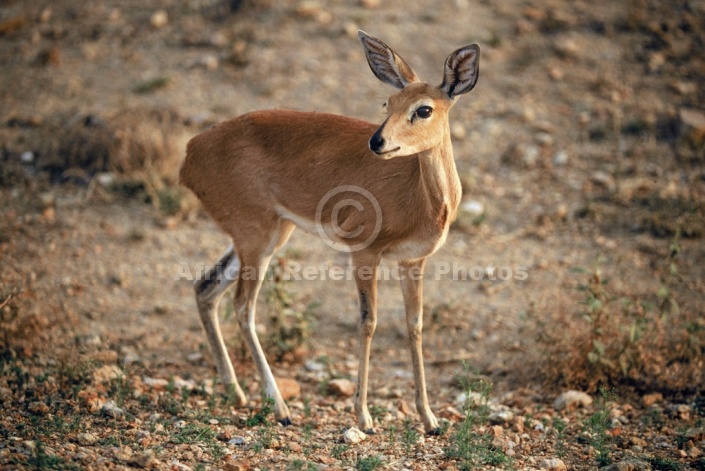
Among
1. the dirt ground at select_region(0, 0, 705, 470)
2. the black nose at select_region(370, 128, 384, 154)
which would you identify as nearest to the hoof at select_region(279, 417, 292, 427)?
the dirt ground at select_region(0, 0, 705, 470)

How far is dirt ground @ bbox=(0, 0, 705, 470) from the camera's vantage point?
5.71 m

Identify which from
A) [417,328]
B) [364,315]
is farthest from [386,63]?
[417,328]

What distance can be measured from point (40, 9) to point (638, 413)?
40.4ft

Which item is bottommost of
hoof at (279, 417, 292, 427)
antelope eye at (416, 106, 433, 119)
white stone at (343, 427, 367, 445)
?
hoof at (279, 417, 292, 427)

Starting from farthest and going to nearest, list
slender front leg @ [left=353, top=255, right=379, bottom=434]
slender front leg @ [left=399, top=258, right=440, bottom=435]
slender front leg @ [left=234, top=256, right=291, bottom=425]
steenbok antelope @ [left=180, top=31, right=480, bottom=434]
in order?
slender front leg @ [left=234, top=256, right=291, bottom=425] → slender front leg @ [left=399, top=258, right=440, bottom=435] → slender front leg @ [left=353, top=255, right=379, bottom=434] → steenbok antelope @ [left=180, top=31, right=480, bottom=434]

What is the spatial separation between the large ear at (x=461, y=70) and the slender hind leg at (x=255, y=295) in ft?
6.25

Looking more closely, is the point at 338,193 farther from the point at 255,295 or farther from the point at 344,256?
the point at 344,256

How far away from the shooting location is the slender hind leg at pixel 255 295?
616 cm

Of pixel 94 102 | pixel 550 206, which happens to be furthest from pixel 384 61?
pixel 94 102

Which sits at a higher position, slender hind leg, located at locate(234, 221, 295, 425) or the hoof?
slender hind leg, located at locate(234, 221, 295, 425)

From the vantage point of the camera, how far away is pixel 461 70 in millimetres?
5344

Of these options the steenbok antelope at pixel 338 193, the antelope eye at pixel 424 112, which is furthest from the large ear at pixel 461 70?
the antelope eye at pixel 424 112

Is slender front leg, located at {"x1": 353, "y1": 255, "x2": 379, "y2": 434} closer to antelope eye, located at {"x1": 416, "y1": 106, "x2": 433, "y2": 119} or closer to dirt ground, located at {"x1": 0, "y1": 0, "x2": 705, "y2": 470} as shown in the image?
dirt ground, located at {"x1": 0, "y1": 0, "x2": 705, "y2": 470}

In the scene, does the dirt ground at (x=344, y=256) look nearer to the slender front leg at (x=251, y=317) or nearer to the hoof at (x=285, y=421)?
the hoof at (x=285, y=421)
